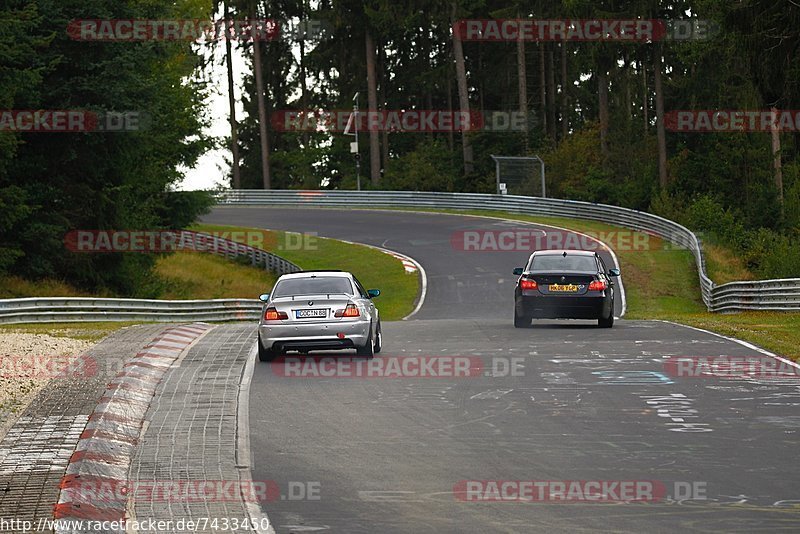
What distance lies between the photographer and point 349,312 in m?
19.0

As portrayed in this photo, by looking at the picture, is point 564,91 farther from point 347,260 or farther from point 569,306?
point 569,306

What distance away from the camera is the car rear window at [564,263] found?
83.7ft

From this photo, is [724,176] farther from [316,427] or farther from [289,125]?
[316,427]

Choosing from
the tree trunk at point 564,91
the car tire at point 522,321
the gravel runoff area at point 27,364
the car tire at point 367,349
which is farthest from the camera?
the tree trunk at point 564,91

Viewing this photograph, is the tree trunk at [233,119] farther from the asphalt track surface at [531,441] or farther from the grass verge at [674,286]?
the asphalt track surface at [531,441]

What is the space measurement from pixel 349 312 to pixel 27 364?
15.5 feet

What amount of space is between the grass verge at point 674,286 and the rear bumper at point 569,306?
2.22 metres

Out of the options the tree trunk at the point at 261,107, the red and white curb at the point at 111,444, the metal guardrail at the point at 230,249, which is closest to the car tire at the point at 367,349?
the red and white curb at the point at 111,444

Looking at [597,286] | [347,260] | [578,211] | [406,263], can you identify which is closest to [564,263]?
[597,286]

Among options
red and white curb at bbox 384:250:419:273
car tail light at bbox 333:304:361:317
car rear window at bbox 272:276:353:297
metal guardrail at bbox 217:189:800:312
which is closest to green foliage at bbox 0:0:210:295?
red and white curb at bbox 384:250:419:273

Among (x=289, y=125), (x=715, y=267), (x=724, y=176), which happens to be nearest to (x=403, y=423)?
(x=715, y=267)

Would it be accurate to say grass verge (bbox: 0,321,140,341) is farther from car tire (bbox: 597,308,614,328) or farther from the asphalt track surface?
car tire (bbox: 597,308,614,328)

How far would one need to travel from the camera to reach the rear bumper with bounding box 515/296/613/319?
2481 cm

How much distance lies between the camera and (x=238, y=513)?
A: 8.73m
